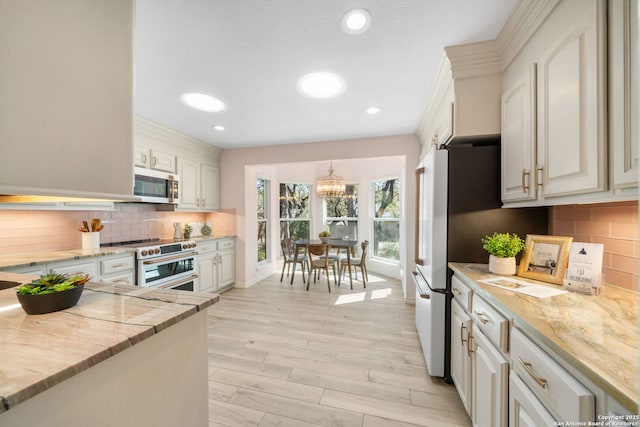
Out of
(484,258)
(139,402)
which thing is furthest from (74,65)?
(484,258)

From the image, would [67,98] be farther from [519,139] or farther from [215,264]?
[215,264]

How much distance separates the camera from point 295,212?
5.64 metres

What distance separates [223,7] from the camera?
4.40 feet

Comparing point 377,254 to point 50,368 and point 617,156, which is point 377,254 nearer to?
point 617,156

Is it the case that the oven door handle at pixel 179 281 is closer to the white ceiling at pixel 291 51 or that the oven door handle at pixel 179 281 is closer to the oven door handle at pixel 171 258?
the oven door handle at pixel 171 258

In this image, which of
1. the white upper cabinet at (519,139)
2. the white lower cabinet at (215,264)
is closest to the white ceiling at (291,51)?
the white upper cabinet at (519,139)

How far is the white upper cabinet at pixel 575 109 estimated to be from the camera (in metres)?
0.94

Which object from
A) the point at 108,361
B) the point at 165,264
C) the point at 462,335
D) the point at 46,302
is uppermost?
the point at 46,302

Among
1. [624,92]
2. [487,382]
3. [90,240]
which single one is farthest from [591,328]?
[90,240]

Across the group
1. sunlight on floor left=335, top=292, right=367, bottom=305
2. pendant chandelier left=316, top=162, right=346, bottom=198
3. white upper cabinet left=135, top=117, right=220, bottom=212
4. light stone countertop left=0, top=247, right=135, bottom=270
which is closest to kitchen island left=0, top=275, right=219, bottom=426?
light stone countertop left=0, top=247, right=135, bottom=270

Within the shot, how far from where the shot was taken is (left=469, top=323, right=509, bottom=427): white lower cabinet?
105 centimetres

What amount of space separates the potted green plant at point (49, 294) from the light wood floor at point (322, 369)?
118cm

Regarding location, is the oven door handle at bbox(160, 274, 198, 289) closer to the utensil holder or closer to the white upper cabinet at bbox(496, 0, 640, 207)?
the utensil holder

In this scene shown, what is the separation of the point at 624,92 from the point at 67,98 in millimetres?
1932
